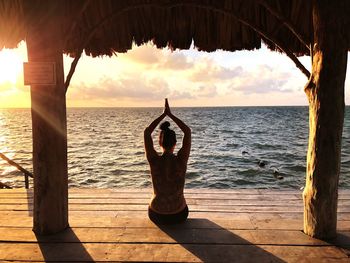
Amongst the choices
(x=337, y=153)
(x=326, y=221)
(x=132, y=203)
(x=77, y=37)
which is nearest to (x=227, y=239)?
(x=326, y=221)

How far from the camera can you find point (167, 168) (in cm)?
448

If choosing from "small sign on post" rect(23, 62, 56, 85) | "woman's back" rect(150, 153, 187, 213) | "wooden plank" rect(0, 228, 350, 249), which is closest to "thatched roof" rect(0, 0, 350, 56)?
"small sign on post" rect(23, 62, 56, 85)

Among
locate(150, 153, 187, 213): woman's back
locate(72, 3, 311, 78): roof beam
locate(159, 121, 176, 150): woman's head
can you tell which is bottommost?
locate(150, 153, 187, 213): woman's back

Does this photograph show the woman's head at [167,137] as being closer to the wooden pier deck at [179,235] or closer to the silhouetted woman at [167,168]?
the silhouetted woman at [167,168]

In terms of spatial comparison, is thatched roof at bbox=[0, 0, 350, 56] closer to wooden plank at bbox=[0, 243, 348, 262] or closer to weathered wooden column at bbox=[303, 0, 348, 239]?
weathered wooden column at bbox=[303, 0, 348, 239]

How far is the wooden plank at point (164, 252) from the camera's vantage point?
375cm

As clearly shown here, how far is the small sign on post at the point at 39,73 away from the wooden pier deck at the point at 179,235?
2004mm

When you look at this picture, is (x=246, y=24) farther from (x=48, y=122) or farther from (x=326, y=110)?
(x=48, y=122)

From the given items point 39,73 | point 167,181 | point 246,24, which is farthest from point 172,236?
point 246,24

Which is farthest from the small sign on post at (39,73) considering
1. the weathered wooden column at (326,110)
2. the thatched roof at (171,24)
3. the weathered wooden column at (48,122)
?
the weathered wooden column at (326,110)

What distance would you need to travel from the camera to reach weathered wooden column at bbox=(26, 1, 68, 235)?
13.8 ft

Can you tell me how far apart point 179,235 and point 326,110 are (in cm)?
241

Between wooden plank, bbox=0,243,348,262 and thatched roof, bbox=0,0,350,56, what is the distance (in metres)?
2.62

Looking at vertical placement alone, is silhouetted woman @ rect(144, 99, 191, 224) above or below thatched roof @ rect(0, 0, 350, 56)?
below
